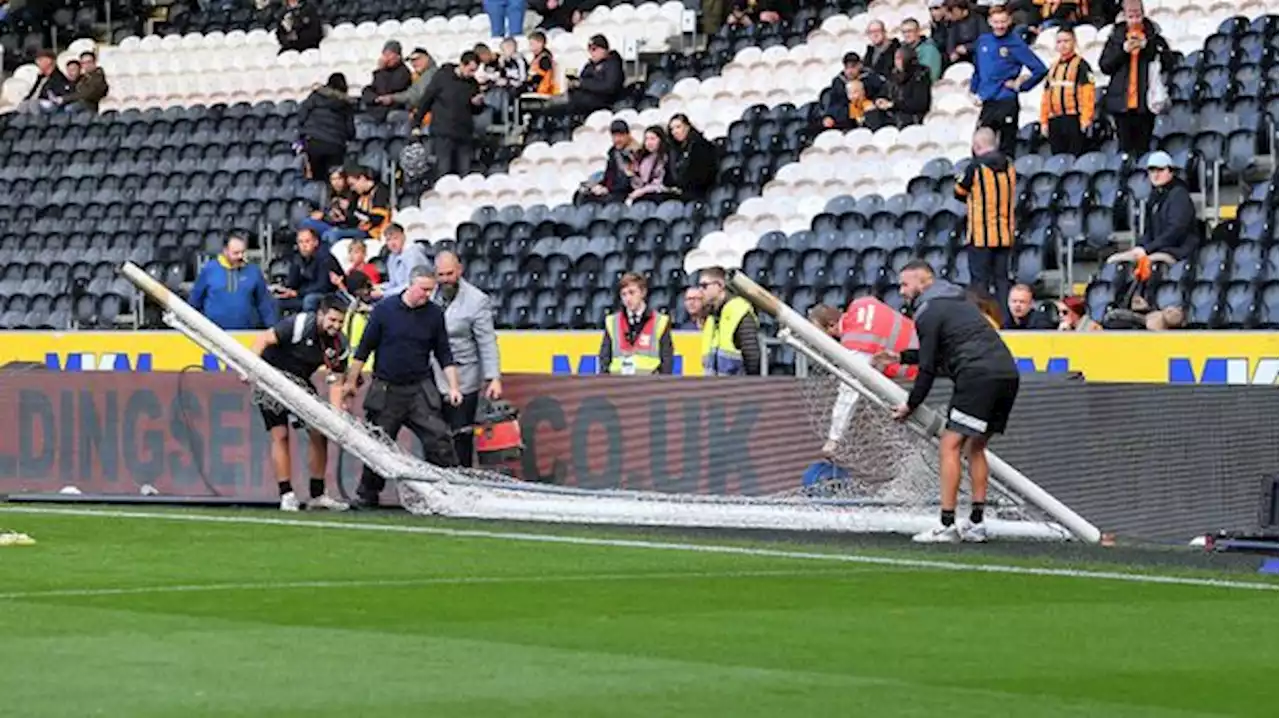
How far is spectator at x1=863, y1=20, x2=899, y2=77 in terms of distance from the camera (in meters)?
29.1

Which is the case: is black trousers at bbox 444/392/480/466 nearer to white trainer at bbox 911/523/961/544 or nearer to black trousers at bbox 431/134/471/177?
white trainer at bbox 911/523/961/544

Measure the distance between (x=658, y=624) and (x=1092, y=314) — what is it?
1078cm

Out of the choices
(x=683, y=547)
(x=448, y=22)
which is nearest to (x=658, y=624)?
(x=683, y=547)

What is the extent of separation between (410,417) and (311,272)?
6292 mm

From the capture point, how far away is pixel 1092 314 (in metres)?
23.3

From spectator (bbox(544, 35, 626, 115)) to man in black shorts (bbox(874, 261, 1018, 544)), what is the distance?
14.5 m

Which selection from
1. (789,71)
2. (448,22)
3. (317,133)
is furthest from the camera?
(448,22)

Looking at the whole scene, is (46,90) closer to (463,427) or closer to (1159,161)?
(463,427)

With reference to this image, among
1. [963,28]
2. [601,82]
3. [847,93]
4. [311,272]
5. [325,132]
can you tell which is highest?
[963,28]

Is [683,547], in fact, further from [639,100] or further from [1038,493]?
[639,100]

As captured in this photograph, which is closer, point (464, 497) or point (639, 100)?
point (464, 497)

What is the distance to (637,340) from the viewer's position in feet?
76.6

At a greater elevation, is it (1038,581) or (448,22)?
(448,22)

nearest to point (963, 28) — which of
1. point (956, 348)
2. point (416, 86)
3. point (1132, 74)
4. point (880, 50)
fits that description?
point (880, 50)
